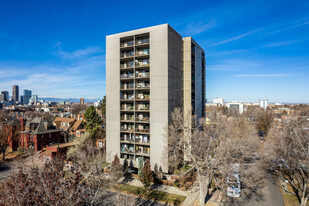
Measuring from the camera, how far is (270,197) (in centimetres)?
1997

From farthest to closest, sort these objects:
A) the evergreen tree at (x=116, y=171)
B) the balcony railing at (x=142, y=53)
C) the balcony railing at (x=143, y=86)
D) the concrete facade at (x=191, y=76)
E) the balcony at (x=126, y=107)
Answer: the concrete facade at (x=191, y=76) < the balcony at (x=126, y=107) < the balcony railing at (x=142, y=53) < the balcony railing at (x=143, y=86) < the evergreen tree at (x=116, y=171)

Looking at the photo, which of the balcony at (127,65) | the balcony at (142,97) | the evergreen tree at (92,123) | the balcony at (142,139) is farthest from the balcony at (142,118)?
the evergreen tree at (92,123)

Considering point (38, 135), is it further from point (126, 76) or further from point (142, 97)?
point (142, 97)

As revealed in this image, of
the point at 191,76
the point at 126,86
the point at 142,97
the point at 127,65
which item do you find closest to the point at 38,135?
the point at 126,86

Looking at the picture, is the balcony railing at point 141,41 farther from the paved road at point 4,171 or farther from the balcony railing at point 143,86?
the paved road at point 4,171

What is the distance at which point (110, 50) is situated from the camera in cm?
2805

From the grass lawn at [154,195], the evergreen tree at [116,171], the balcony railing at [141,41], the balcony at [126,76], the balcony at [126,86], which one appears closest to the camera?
the grass lawn at [154,195]

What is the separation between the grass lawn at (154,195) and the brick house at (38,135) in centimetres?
2625

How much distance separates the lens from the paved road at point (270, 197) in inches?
730

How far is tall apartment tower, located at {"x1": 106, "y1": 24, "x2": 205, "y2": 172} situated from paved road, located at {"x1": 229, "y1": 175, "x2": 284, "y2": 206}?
11271 millimetres

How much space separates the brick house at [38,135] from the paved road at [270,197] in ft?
131

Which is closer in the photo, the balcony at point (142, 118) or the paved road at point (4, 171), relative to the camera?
the paved road at point (4, 171)

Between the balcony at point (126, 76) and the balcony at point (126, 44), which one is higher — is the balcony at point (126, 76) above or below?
below

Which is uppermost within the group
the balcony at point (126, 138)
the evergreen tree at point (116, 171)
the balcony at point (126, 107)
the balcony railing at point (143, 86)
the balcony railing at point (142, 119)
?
the balcony railing at point (143, 86)
